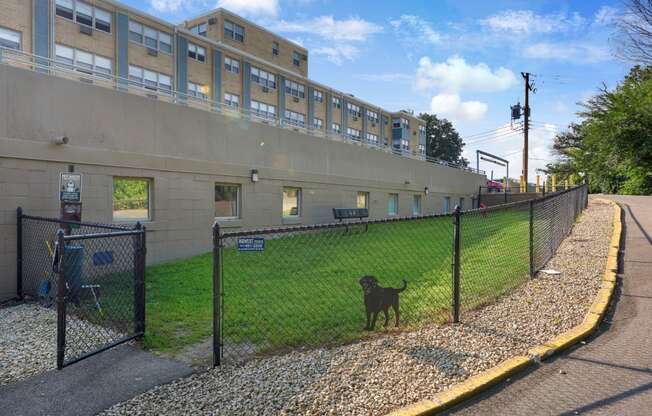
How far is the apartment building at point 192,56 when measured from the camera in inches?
782

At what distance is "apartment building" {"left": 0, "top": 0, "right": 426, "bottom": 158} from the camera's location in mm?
19859

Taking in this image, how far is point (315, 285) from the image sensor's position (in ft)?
27.4

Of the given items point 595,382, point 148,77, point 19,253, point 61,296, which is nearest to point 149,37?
point 148,77

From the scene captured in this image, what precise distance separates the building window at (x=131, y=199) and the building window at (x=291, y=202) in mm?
5556

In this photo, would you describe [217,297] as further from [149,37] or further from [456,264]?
[149,37]

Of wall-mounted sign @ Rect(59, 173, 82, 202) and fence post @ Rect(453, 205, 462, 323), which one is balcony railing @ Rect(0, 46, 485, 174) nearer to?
wall-mounted sign @ Rect(59, 173, 82, 202)

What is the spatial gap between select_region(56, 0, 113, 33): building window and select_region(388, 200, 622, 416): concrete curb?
82.1 feet

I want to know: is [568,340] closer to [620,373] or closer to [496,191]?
[620,373]

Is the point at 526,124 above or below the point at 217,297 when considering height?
above

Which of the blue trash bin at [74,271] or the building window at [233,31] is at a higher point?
the building window at [233,31]

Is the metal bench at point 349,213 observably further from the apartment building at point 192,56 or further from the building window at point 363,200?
the apartment building at point 192,56

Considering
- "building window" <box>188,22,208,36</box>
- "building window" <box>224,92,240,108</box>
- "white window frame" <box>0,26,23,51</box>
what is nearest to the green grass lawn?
"white window frame" <box>0,26,23,51</box>

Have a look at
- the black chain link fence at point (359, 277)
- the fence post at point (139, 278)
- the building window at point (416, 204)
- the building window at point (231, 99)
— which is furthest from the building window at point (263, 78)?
the fence post at point (139, 278)

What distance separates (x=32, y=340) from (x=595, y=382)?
21.1 feet
